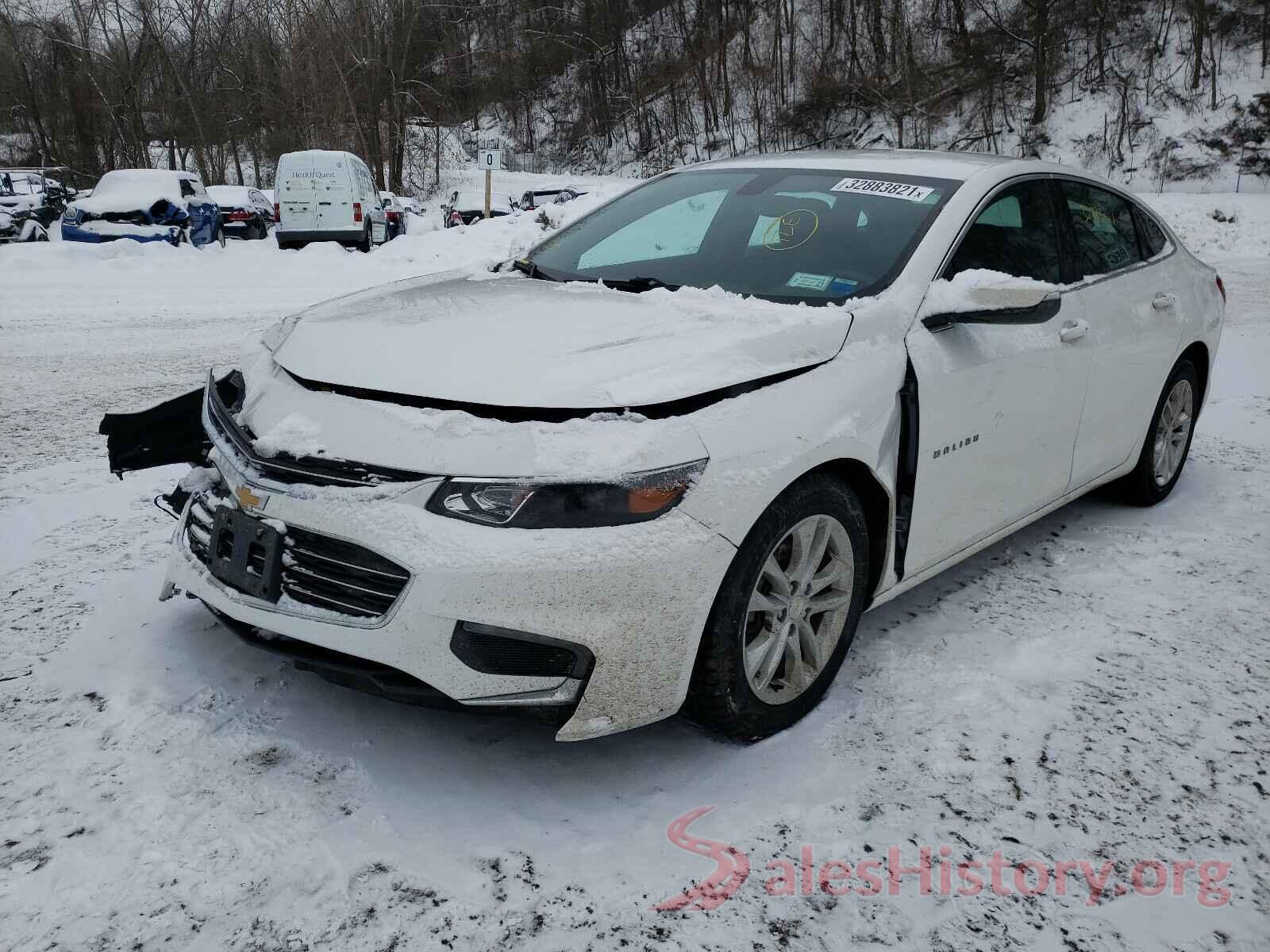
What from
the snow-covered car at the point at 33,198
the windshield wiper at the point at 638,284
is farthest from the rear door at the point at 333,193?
the windshield wiper at the point at 638,284

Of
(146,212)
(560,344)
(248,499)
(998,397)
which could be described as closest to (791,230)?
(998,397)

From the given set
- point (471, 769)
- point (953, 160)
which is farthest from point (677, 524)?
point (953, 160)

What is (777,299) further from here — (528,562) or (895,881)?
(895,881)

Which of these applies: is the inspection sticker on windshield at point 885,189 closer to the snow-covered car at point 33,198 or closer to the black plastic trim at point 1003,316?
the black plastic trim at point 1003,316

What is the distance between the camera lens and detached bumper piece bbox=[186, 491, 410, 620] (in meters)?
2.18

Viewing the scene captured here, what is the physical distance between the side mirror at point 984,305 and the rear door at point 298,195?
1544cm

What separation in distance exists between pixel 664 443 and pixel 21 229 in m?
19.0

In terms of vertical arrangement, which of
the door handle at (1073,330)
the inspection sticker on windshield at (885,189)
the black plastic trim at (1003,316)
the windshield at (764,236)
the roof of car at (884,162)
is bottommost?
the door handle at (1073,330)

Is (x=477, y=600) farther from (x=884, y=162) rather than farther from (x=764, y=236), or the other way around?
(x=884, y=162)

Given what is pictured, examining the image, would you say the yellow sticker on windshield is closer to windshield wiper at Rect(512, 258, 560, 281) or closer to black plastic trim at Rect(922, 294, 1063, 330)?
black plastic trim at Rect(922, 294, 1063, 330)

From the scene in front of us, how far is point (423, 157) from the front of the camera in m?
39.2

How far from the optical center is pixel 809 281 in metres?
3.02

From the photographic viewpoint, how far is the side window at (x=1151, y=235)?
4.24 meters

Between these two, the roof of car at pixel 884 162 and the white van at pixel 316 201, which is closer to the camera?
the roof of car at pixel 884 162
